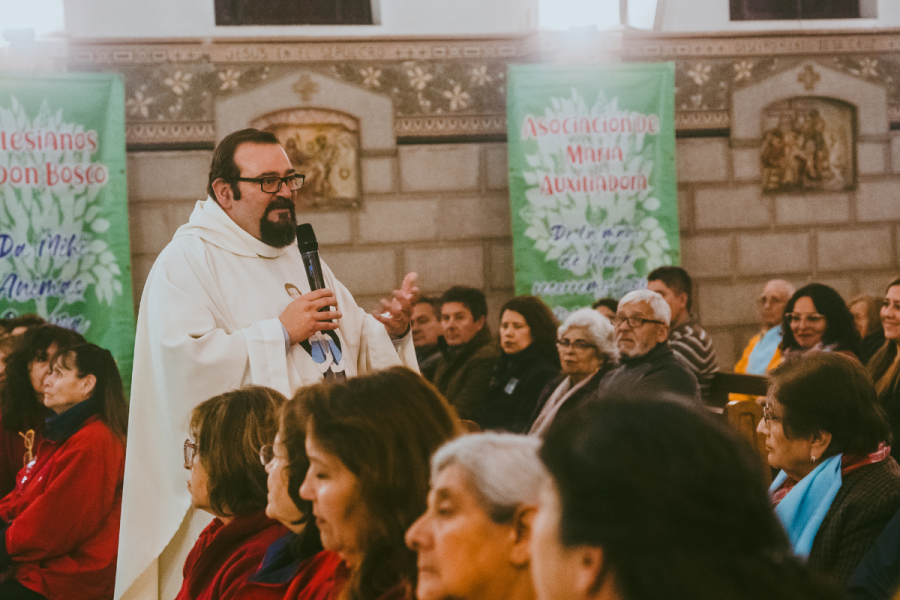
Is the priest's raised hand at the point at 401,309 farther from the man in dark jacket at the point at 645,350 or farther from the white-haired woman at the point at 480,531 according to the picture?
the white-haired woman at the point at 480,531

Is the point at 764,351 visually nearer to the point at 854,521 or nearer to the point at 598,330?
the point at 598,330

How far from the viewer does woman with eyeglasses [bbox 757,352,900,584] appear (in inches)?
103

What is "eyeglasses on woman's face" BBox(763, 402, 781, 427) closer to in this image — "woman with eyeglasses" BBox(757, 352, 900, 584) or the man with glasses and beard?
"woman with eyeglasses" BBox(757, 352, 900, 584)

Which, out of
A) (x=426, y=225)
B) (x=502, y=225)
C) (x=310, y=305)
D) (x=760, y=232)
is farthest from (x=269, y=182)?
(x=760, y=232)

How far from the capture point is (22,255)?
7418 mm

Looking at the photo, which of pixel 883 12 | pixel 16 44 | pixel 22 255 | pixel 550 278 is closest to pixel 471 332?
pixel 550 278

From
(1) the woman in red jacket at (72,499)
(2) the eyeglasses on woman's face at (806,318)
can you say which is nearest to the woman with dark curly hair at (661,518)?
(1) the woman in red jacket at (72,499)

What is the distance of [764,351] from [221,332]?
475cm

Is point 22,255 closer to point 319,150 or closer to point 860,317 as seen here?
point 319,150

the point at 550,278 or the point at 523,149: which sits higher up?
the point at 523,149

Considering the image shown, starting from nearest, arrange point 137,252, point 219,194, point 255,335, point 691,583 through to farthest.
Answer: point 691,583
point 255,335
point 219,194
point 137,252

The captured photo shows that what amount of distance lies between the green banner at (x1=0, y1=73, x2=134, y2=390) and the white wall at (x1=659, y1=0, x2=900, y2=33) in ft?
15.9

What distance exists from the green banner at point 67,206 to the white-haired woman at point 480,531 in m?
6.58

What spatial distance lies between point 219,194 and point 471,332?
2.60 meters
